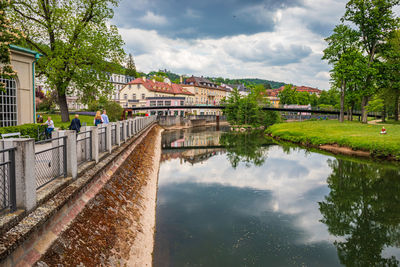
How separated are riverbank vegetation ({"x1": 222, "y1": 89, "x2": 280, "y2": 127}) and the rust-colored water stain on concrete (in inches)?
2270

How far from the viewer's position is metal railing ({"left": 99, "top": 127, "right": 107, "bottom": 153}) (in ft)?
38.0

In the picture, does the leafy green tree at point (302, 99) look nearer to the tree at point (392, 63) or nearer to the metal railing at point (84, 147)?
the tree at point (392, 63)

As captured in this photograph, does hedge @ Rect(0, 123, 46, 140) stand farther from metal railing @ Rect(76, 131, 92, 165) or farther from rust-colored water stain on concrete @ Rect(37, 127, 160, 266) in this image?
rust-colored water stain on concrete @ Rect(37, 127, 160, 266)

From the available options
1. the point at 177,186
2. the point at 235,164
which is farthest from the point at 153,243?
the point at 235,164

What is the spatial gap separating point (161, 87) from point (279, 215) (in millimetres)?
80701

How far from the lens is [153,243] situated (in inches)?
362

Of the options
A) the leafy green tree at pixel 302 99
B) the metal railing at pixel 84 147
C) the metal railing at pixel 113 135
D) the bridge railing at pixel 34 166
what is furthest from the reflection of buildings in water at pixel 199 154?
the leafy green tree at pixel 302 99

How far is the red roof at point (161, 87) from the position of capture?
273 ft

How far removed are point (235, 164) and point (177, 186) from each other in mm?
8398

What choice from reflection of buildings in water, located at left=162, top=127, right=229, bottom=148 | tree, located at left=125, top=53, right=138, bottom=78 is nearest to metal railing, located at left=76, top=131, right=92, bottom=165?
reflection of buildings in water, located at left=162, top=127, right=229, bottom=148

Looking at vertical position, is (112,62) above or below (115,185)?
above

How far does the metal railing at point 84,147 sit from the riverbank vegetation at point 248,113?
192 ft

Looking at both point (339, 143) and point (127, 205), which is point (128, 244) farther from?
point (339, 143)

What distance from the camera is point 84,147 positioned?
927cm
